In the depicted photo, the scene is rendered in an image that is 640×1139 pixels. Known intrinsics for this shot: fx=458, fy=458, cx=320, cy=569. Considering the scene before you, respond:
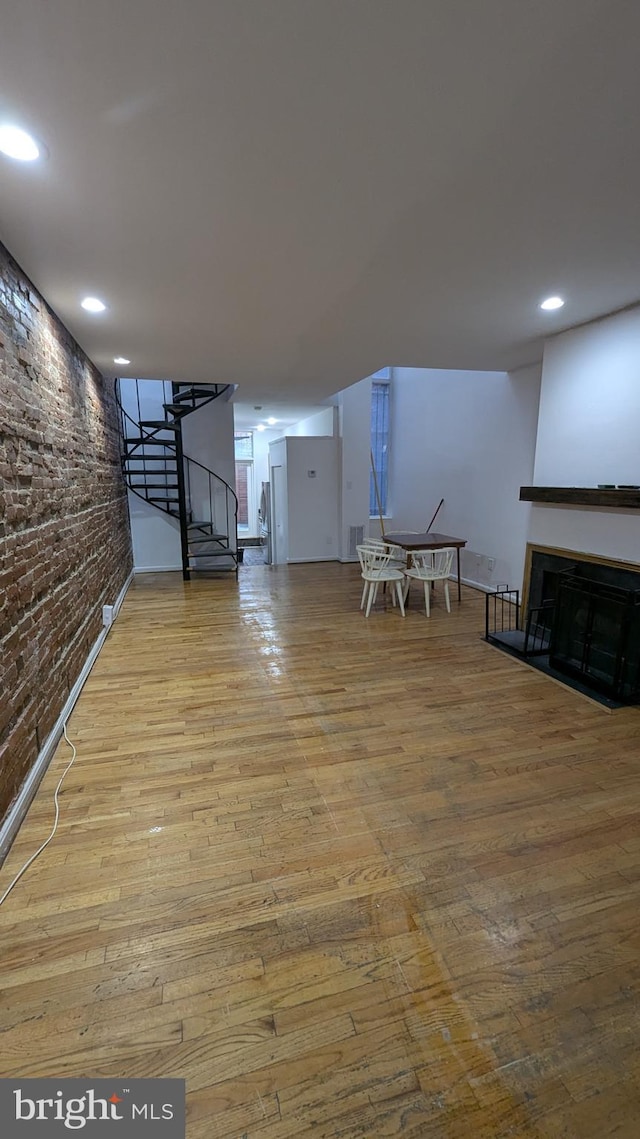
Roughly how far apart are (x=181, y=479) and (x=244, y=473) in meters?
5.33

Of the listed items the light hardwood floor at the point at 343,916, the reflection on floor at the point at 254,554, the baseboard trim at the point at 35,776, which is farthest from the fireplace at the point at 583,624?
the reflection on floor at the point at 254,554

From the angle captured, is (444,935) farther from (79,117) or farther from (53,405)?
(53,405)

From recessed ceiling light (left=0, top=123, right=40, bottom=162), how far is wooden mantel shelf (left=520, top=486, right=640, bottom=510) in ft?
11.6

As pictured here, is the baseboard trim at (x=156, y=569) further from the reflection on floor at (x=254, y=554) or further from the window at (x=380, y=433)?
the window at (x=380, y=433)

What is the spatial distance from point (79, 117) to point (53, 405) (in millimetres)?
1960

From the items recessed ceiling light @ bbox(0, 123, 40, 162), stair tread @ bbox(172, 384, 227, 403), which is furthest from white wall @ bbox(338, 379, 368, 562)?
recessed ceiling light @ bbox(0, 123, 40, 162)

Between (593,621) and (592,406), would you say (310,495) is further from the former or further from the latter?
(593,621)

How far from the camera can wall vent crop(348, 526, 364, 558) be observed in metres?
7.97

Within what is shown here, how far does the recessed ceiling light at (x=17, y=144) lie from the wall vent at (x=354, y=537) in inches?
259

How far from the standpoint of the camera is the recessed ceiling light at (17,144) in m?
1.49

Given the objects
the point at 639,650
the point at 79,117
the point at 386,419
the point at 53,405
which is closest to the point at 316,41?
the point at 79,117

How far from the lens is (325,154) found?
5.29 feet

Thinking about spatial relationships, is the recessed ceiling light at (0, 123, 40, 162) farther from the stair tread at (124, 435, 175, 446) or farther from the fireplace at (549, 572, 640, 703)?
the stair tread at (124, 435, 175, 446)

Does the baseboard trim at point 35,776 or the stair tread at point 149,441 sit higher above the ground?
the stair tread at point 149,441
